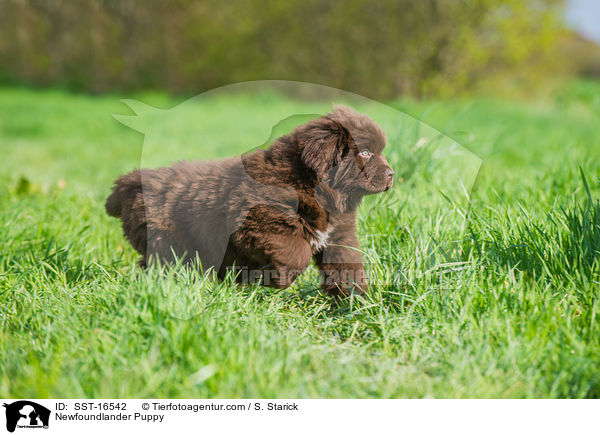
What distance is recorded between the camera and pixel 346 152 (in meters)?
2.46

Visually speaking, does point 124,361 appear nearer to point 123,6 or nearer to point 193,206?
point 193,206

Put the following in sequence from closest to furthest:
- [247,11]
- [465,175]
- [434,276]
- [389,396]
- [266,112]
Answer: [389,396]
[434,276]
[266,112]
[465,175]
[247,11]

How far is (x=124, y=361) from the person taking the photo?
1.81 meters

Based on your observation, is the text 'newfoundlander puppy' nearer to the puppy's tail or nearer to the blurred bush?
the puppy's tail

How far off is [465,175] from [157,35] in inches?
638

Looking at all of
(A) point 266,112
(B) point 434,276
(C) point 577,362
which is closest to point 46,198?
(A) point 266,112

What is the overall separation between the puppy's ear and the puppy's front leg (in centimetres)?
38

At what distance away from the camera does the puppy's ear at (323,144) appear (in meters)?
2.34

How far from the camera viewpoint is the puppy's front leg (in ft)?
8.38
